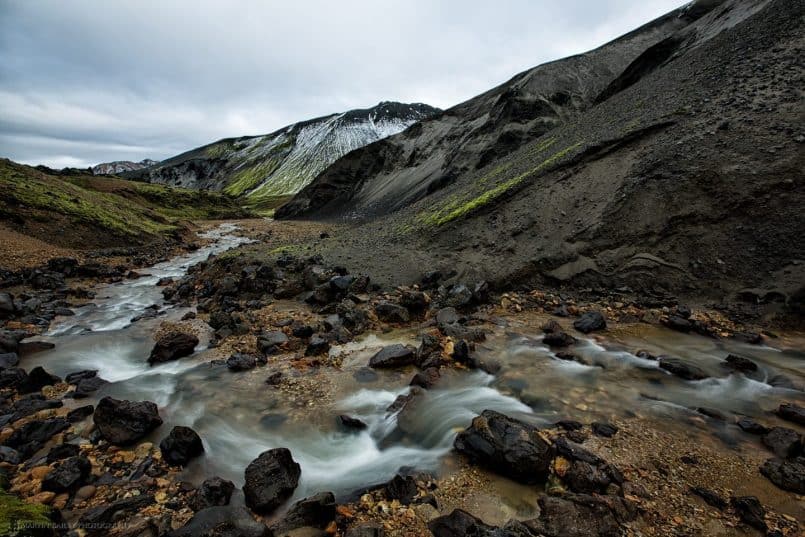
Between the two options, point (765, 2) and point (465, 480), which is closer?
point (465, 480)

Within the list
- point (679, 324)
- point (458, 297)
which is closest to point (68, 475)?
point (458, 297)

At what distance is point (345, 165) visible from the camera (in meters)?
64.9

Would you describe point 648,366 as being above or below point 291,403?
below

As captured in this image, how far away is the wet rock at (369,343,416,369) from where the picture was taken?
9.20 meters

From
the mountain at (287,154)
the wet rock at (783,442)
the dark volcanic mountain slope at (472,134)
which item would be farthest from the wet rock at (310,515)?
the mountain at (287,154)

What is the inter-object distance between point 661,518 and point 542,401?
2977mm

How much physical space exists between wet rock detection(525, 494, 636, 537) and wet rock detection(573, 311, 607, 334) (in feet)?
20.6

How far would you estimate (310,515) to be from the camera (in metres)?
4.78

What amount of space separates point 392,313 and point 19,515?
8755 mm

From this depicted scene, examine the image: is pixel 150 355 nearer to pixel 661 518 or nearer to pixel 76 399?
pixel 76 399

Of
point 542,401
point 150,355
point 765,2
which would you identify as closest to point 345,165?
point 765,2

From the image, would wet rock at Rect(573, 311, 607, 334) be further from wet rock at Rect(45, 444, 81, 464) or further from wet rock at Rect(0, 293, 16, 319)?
wet rock at Rect(0, 293, 16, 319)

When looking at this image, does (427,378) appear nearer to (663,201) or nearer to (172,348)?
(172,348)

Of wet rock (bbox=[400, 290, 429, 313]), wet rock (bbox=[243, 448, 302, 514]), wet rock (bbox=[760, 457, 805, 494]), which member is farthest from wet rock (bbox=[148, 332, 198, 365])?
wet rock (bbox=[760, 457, 805, 494])
